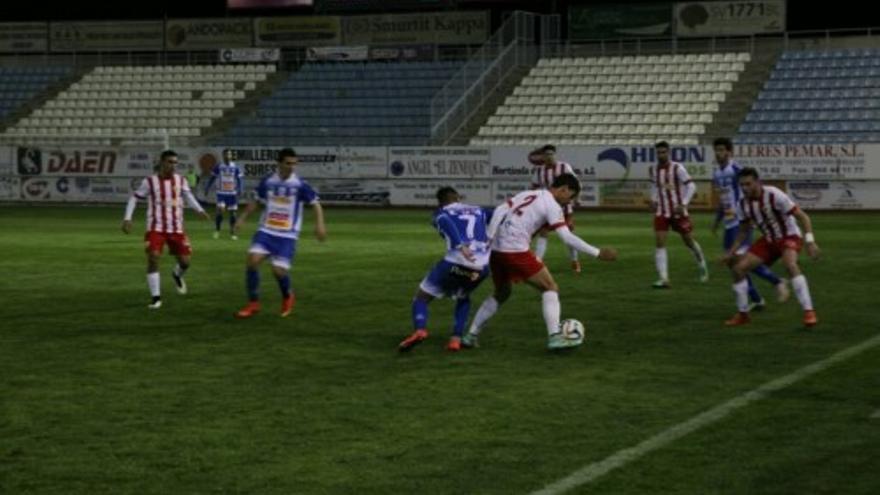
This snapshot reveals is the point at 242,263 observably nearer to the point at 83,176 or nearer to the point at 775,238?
the point at 775,238

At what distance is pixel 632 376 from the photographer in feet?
36.9

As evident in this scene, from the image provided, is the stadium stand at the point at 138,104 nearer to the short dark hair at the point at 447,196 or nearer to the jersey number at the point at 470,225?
the short dark hair at the point at 447,196

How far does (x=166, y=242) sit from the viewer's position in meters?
17.9

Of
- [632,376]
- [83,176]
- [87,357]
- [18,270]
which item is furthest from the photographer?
[83,176]

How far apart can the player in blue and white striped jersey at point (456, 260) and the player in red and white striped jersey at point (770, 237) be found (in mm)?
3316

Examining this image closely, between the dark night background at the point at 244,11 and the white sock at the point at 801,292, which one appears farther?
the dark night background at the point at 244,11

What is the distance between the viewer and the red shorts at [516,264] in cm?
1270

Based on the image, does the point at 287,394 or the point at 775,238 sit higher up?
the point at 775,238

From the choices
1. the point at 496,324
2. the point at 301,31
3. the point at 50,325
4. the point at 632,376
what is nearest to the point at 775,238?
the point at 496,324

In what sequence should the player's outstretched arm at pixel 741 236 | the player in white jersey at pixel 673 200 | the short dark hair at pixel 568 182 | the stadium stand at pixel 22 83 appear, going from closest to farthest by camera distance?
1. the short dark hair at pixel 568 182
2. the player's outstretched arm at pixel 741 236
3. the player in white jersey at pixel 673 200
4. the stadium stand at pixel 22 83

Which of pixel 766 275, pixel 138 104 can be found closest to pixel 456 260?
pixel 766 275

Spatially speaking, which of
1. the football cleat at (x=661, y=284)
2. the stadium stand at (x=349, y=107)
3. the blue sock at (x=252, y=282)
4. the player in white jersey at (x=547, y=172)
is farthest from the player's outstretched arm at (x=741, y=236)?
the stadium stand at (x=349, y=107)

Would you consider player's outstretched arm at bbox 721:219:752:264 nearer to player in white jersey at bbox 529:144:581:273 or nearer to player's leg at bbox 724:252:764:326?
player's leg at bbox 724:252:764:326

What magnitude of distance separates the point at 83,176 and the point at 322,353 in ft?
130
